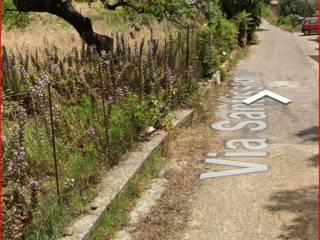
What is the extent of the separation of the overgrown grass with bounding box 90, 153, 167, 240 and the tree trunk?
15.9 feet

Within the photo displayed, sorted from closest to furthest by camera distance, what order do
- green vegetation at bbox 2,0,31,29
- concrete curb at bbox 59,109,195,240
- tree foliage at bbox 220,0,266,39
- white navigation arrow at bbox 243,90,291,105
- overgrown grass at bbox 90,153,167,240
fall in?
concrete curb at bbox 59,109,195,240
overgrown grass at bbox 90,153,167,240
white navigation arrow at bbox 243,90,291,105
green vegetation at bbox 2,0,31,29
tree foliage at bbox 220,0,266,39

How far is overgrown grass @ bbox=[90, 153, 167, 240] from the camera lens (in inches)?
187

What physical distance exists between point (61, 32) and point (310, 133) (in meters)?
14.6

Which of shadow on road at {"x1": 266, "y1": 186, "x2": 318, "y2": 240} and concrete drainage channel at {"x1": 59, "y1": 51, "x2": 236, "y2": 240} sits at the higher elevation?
concrete drainage channel at {"x1": 59, "y1": 51, "x2": 236, "y2": 240}

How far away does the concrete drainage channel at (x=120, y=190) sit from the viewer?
14.6ft

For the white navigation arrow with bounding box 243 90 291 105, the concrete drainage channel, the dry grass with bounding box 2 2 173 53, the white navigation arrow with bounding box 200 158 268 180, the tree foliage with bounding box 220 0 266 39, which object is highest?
the tree foliage with bounding box 220 0 266 39

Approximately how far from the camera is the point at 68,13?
35.6 ft

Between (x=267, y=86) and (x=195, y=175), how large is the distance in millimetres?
7530

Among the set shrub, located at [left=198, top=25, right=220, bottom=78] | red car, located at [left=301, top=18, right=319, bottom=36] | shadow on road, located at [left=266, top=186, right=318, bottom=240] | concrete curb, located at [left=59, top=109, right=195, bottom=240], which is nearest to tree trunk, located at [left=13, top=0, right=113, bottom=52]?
shrub, located at [left=198, top=25, right=220, bottom=78]

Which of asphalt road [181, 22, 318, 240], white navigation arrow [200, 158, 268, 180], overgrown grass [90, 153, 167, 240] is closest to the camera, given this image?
overgrown grass [90, 153, 167, 240]

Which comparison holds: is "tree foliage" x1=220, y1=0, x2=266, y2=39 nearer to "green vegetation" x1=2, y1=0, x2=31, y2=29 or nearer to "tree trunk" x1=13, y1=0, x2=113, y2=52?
"green vegetation" x1=2, y1=0, x2=31, y2=29

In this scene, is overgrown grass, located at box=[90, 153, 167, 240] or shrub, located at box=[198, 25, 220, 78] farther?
shrub, located at box=[198, 25, 220, 78]

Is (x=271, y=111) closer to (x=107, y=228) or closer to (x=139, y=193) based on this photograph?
(x=139, y=193)

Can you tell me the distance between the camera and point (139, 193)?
5.78m
